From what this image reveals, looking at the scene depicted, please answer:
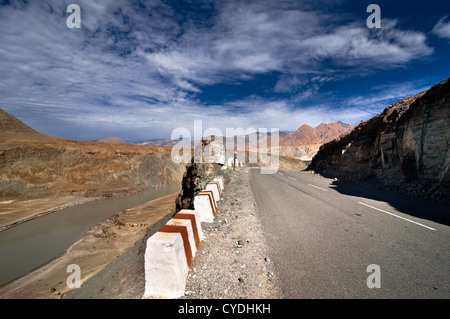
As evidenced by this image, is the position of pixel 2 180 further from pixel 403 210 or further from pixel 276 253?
pixel 403 210

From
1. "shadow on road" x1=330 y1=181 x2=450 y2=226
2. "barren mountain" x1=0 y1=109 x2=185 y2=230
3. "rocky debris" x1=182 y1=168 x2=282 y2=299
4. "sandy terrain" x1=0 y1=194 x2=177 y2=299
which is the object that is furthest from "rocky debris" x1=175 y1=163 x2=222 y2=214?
"barren mountain" x1=0 y1=109 x2=185 y2=230

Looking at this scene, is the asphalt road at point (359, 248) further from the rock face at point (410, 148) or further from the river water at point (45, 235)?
the river water at point (45, 235)

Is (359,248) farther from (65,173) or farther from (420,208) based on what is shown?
(65,173)

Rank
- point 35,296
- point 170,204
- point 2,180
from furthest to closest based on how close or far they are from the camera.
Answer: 1. point 2,180
2. point 170,204
3. point 35,296

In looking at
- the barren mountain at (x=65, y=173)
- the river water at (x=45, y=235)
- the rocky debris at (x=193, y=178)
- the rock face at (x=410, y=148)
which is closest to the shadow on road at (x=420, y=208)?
the rock face at (x=410, y=148)

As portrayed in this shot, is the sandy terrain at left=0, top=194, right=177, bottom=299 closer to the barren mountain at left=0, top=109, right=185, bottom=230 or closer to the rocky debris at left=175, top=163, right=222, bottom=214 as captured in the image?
the rocky debris at left=175, top=163, right=222, bottom=214

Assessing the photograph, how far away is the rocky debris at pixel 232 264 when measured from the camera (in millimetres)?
2566

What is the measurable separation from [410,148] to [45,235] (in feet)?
90.9

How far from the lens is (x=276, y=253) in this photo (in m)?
3.59
